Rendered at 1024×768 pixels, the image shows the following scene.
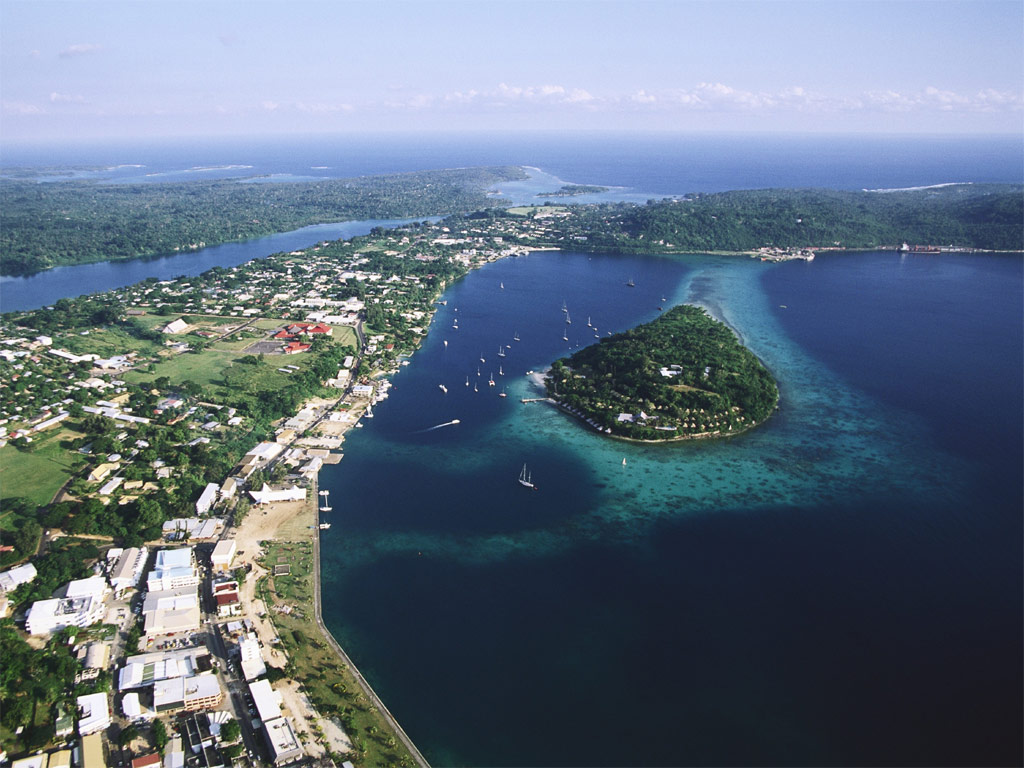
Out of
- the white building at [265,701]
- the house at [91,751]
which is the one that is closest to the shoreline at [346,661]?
the white building at [265,701]

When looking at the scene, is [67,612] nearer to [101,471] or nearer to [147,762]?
[147,762]

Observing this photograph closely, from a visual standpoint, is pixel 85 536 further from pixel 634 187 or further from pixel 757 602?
pixel 634 187

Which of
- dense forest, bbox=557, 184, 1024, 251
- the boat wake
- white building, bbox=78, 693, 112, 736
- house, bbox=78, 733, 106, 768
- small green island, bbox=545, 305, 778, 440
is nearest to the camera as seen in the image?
house, bbox=78, 733, 106, 768

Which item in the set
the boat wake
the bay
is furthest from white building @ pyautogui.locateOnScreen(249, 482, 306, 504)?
the bay

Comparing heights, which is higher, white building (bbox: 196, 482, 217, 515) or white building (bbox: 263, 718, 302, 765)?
white building (bbox: 196, 482, 217, 515)

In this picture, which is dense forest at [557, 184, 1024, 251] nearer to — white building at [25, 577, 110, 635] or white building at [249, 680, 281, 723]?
white building at [25, 577, 110, 635]

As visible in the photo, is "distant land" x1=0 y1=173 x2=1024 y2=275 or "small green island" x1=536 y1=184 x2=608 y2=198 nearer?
"distant land" x1=0 y1=173 x2=1024 y2=275

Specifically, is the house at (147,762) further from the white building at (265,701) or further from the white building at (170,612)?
the white building at (170,612)

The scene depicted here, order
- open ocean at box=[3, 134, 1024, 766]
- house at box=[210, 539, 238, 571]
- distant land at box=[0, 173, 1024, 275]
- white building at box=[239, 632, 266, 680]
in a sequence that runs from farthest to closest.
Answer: distant land at box=[0, 173, 1024, 275] < house at box=[210, 539, 238, 571] < white building at box=[239, 632, 266, 680] < open ocean at box=[3, 134, 1024, 766]
